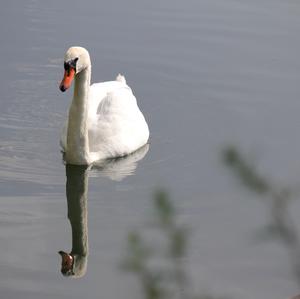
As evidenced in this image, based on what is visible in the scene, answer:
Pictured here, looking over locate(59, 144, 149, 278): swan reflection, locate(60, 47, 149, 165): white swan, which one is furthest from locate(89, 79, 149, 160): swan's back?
locate(59, 144, 149, 278): swan reflection

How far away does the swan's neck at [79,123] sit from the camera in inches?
330

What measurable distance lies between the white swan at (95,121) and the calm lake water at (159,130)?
0.19 m

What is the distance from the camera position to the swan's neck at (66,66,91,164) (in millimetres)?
8391

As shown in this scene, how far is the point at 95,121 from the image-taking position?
8922 millimetres

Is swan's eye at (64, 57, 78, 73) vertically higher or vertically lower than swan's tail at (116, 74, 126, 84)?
higher

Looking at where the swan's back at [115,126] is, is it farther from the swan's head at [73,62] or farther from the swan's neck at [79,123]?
the swan's head at [73,62]

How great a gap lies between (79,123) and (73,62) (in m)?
0.62

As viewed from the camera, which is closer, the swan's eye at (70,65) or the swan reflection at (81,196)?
the swan reflection at (81,196)

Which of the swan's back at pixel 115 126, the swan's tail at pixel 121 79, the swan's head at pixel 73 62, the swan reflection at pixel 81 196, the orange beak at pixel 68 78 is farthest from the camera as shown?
the swan's tail at pixel 121 79

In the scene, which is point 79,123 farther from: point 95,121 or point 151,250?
point 151,250

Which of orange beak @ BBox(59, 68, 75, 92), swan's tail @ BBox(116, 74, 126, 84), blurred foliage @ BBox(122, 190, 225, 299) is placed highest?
blurred foliage @ BBox(122, 190, 225, 299)

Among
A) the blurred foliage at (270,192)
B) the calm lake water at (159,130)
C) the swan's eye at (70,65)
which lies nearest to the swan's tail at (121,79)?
the calm lake water at (159,130)

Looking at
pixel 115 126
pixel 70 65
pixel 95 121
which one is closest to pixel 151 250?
pixel 70 65

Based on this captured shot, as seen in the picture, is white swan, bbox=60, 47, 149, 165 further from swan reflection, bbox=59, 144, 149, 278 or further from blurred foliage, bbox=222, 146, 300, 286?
blurred foliage, bbox=222, 146, 300, 286
